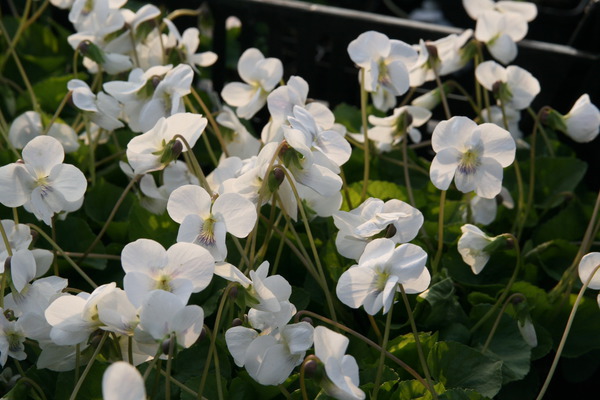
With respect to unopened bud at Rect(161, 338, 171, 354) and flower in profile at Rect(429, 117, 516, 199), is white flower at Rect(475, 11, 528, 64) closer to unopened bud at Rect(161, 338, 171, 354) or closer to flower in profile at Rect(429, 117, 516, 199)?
flower in profile at Rect(429, 117, 516, 199)

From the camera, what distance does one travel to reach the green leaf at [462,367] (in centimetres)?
86

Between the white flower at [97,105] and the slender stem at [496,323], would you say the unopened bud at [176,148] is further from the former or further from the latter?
the slender stem at [496,323]

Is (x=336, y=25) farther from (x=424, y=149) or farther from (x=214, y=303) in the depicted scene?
(x=214, y=303)

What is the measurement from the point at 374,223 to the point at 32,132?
A: 60cm

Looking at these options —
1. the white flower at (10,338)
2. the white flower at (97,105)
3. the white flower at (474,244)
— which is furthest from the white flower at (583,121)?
the white flower at (10,338)

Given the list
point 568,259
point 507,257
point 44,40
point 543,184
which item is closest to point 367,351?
point 507,257

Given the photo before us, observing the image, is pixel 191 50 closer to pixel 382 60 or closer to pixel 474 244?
pixel 382 60

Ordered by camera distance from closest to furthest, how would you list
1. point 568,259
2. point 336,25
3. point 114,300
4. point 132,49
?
point 114,300 < point 568,259 < point 132,49 < point 336,25

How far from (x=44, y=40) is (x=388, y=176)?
2.63ft

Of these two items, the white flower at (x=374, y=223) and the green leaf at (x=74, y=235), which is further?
the green leaf at (x=74, y=235)

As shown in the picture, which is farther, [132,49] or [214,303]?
[132,49]

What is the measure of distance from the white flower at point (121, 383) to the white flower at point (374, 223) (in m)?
0.32

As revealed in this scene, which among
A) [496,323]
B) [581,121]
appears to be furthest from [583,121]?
[496,323]

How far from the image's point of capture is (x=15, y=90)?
1.49 metres
